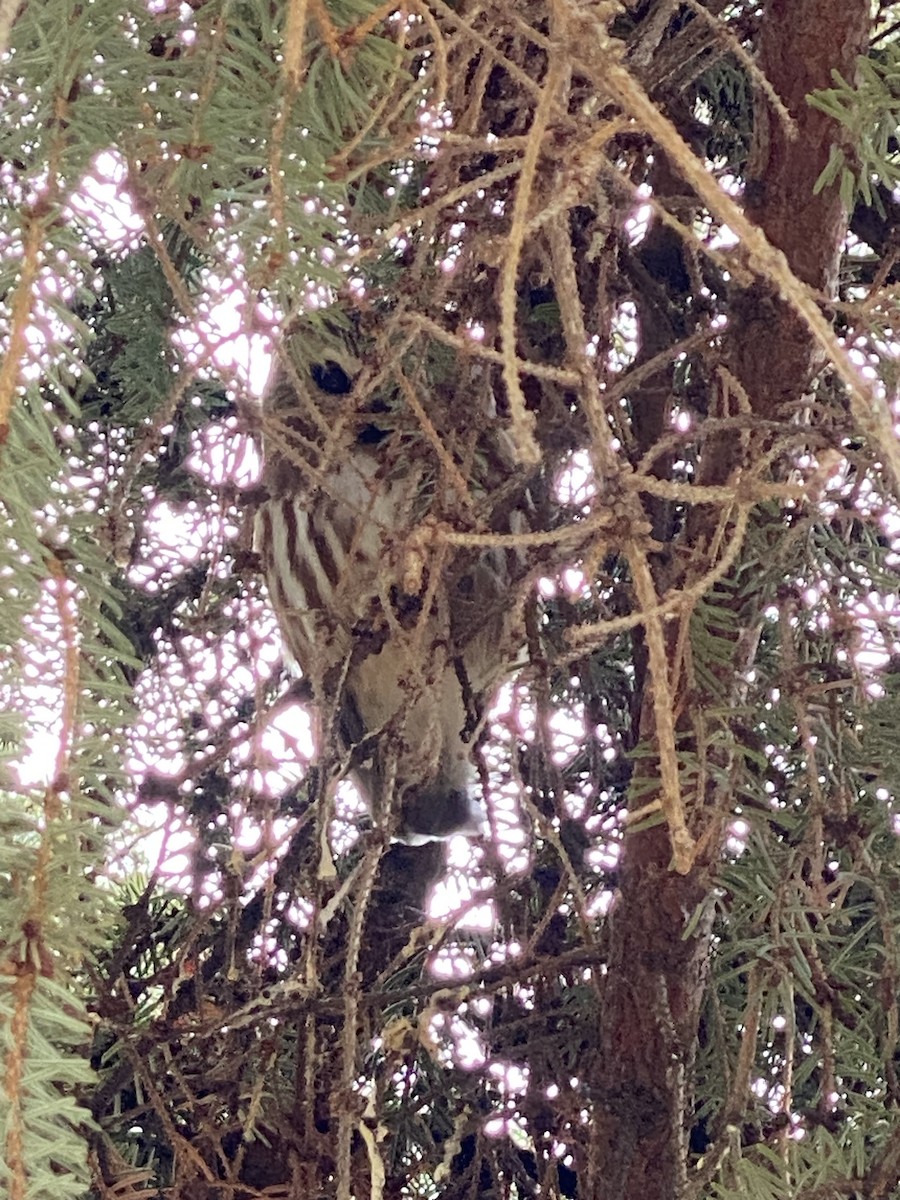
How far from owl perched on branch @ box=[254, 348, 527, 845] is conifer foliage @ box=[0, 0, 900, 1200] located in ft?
0.06

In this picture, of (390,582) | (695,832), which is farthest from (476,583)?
(695,832)

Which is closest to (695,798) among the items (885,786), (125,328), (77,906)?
(885,786)

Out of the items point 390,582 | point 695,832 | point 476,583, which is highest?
point 476,583

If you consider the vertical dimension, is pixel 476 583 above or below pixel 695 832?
above

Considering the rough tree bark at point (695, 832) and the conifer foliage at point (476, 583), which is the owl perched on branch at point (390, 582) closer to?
the conifer foliage at point (476, 583)

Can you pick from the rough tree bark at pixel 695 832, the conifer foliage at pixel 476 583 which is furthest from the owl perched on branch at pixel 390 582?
the rough tree bark at pixel 695 832

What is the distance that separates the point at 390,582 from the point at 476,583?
30 cm

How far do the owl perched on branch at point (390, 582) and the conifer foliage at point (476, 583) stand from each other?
0.02m

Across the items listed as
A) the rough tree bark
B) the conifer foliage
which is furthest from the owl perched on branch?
the rough tree bark

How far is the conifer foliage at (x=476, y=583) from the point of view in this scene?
0.55 m

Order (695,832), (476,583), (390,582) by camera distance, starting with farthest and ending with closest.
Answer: (476,583), (390,582), (695,832)

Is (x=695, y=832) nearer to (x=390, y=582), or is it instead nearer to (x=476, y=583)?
(x=390, y=582)

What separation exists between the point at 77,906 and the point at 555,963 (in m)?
0.49

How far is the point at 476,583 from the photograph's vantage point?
1.19 m
